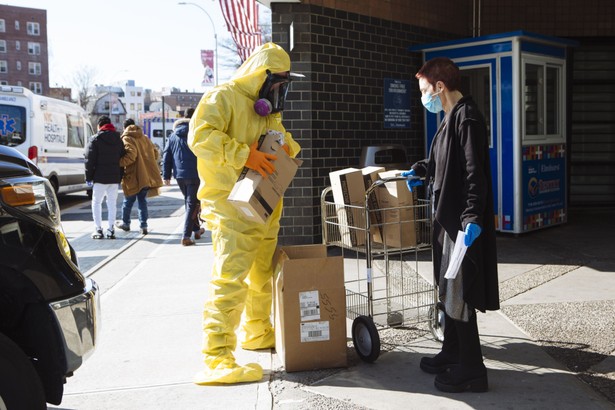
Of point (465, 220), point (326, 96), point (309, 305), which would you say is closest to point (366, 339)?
point (309, 305)

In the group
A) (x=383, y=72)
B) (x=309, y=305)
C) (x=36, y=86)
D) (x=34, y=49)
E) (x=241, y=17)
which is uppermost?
(x=34, y=49)

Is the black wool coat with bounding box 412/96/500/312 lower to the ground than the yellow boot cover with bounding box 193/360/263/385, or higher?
higher

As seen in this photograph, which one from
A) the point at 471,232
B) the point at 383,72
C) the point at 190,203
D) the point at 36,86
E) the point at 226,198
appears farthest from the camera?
the point at 36,86

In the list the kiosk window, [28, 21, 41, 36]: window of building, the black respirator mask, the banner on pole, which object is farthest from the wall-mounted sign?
[28, 21, 41, 36]: window of building

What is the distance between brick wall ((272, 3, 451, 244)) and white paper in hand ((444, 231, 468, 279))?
4939mm

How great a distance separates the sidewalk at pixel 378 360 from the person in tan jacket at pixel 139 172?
3092mm

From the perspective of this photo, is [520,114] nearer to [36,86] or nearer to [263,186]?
[263,186]

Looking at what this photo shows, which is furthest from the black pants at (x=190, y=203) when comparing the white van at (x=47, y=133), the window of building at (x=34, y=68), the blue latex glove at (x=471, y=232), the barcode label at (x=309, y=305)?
the window of building at (x=34, y=68)

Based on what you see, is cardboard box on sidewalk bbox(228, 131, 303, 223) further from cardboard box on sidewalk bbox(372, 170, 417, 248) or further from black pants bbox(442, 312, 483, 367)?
black pants bbox(442, 312, 483, 367)

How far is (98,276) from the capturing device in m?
8.05

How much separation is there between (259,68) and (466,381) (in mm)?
2347

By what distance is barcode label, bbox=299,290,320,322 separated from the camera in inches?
177

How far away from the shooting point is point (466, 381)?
13.3 ft

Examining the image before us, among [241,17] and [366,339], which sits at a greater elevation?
[241,17]
